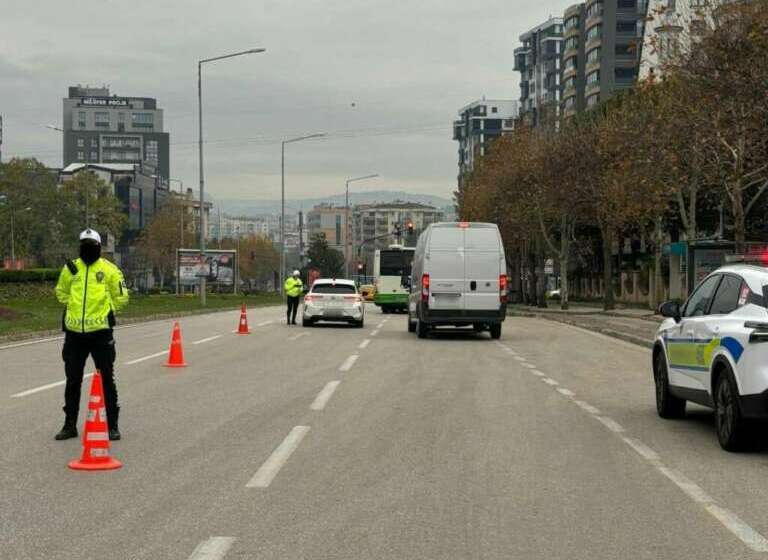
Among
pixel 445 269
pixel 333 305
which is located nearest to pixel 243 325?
pixel 333 305

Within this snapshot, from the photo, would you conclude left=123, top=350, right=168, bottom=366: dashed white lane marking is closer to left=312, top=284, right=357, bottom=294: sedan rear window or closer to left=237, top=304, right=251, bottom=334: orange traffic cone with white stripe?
left=237, top=304, right=251, bottom=334: orange traffic cone with white stripe

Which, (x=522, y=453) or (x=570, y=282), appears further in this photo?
(x=570, y=282)

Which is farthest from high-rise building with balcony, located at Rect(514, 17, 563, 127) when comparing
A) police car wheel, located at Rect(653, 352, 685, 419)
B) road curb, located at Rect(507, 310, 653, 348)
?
police car wheel, located at Rect(653, 352, 685, 419)

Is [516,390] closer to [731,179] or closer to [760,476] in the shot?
[760,476]

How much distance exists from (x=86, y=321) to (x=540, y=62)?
149253 millimetres

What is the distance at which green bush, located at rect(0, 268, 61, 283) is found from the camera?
56094 millimetres

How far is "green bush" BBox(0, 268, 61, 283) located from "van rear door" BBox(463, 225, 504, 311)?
1432 inches

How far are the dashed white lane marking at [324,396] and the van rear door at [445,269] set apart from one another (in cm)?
1088

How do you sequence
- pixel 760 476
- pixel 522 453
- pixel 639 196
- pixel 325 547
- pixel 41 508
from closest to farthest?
pixel 325 547 → pixel 41 508 → pixel 760 476 → pixel 522 453 → pixel 639 196

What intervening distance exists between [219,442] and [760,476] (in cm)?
447

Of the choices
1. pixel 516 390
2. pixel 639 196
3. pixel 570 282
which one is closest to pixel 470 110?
pixel 570 282

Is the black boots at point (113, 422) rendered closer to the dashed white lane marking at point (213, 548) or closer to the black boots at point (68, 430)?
the black boots at point (68, 430)

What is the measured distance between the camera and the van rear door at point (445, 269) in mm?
25984

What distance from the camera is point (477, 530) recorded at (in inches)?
253
